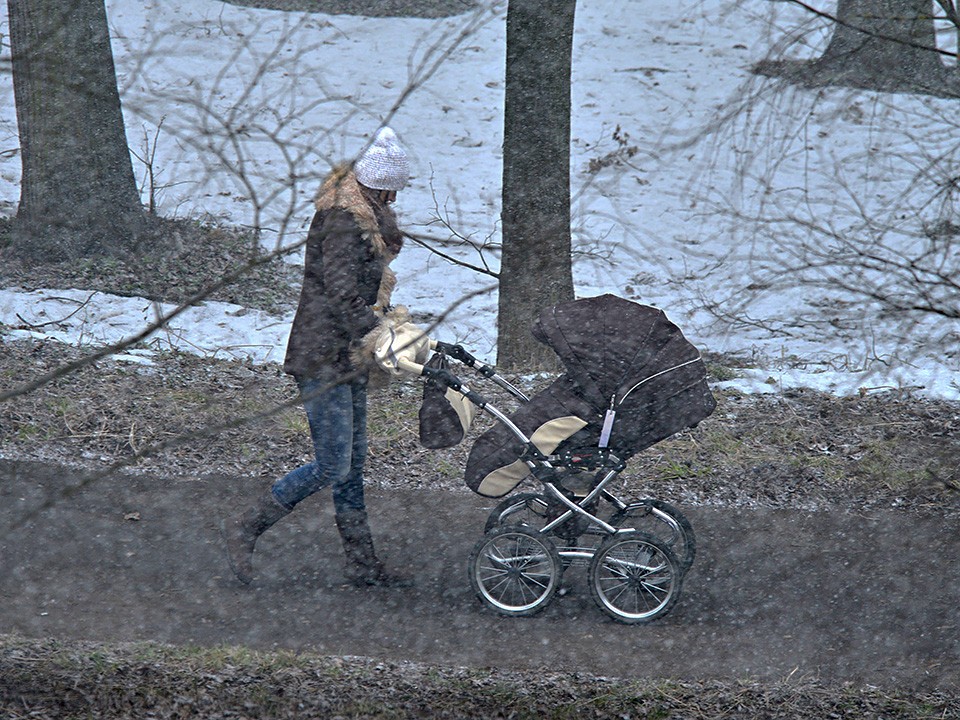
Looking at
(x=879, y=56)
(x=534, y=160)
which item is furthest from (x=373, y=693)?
(x=534, y=160)

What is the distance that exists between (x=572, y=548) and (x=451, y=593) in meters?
0.61

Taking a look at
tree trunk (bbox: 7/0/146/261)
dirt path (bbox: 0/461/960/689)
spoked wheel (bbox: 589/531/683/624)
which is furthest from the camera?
tree trunk (bbox: 7/0/146/261)

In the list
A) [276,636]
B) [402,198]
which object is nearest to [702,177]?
[402,198]

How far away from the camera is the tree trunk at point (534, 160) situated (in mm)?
7121

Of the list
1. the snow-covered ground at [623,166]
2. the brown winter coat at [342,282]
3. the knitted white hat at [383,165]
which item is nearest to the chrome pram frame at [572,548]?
the brown winter coat at [342,282]

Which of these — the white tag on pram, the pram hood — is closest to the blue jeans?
the pram hood

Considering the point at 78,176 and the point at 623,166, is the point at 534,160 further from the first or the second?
the point at 623,166

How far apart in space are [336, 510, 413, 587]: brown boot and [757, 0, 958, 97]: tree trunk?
2.95 meters

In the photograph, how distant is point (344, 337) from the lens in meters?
4.14

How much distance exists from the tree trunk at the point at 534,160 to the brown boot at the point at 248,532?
281 centimetres

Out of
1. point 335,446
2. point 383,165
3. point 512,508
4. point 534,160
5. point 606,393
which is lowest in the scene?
point 512,508

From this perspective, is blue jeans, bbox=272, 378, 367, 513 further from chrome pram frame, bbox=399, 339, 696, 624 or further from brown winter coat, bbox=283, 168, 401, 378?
chrome pram frame, bbox=399, 339, 696, 624

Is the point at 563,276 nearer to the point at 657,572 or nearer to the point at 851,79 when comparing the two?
the point at 851,79

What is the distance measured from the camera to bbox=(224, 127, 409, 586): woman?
4113mm
